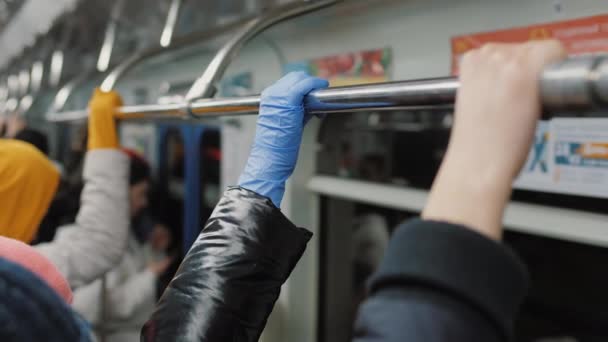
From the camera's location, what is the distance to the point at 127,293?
2.40 metres

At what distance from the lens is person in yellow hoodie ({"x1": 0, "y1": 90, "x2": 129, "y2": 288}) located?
1424 mm

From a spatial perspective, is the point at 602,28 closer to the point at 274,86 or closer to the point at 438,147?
the point at 274,86

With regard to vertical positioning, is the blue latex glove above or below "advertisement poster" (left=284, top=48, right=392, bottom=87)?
below

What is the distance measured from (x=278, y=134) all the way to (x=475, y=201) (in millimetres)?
456

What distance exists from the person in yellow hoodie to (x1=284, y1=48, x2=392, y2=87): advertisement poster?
0.74 m

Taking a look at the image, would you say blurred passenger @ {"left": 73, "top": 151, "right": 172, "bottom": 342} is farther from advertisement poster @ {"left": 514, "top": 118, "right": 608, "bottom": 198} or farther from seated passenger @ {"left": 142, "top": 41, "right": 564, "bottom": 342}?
seated passenger @ {"left": 142, "top": 41, "right": 564, "bottom": 342}

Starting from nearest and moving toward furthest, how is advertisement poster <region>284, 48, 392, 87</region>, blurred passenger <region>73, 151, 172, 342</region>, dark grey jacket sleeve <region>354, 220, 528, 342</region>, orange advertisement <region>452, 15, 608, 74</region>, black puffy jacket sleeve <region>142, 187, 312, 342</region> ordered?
dark grey jacket sleeve <region>354, 220, 528, 342</region> → black puffy jacket sleeve <region>142, 187, 312, 342</region> → orange advertisement <region>452, 15, 608, 74</region> → advertisement poster <region>284, 48, 392, 87</region> → blurred passenger <region>73, 151, 172, 342</region>

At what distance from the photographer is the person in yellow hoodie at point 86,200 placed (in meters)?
1.42

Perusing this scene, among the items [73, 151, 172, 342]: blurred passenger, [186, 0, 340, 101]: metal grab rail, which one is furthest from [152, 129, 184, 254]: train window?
[186, 0, 340, 101]: metal grab rail

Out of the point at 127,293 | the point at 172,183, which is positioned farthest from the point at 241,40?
the point at 172,183

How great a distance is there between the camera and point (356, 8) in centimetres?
155

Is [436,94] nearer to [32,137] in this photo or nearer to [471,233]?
[471,233]

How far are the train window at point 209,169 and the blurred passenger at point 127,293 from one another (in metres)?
0.38

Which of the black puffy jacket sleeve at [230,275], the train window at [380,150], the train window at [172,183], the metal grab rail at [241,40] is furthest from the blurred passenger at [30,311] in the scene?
the train window at [172,183]
